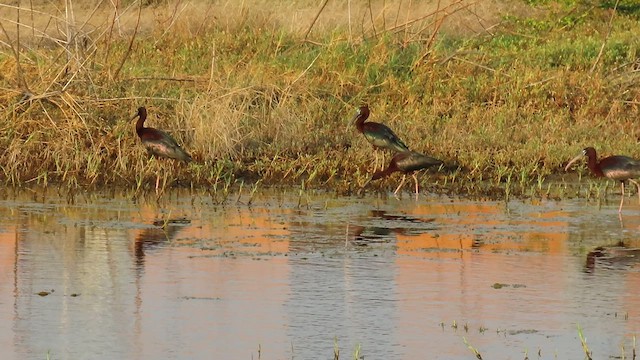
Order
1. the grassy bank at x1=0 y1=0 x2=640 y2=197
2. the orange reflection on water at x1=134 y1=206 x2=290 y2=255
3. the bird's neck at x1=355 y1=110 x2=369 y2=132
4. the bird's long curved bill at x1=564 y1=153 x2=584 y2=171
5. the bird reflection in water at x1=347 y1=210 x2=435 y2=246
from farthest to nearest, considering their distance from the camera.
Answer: the bird's neck at x1=355 y1=110 x2=369 y2=132
the grassy bank at x1=0 y1=0 x2=640 y2=197
the bird's long curved bill at x1=564 y1=153 x2=584 y2=171
the bird reflection in water at x1=347 y1=210 x2=435 y2=246
the orange reflection on water at x1=134 y1=206 x2=290 y2=255

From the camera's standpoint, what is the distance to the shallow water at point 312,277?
7801 mm

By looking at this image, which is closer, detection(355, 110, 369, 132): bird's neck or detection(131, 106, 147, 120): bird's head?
detection(131, 106, 147, 120): bird's head

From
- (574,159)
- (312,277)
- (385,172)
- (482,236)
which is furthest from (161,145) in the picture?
(312,277)

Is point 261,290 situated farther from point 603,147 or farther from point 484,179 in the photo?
point 603,147

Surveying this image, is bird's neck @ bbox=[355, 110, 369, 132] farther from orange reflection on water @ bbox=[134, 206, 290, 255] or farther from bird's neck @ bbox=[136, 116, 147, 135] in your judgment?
orange reflection on water @ bbox=[134, 206, 290, 255]

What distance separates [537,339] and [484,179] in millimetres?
7212

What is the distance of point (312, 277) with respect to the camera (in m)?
9.73

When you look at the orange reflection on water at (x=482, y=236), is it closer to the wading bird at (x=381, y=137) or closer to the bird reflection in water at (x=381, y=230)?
the bird reflection in water at (x=381, y=230)

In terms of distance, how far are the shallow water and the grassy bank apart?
1.00 metres

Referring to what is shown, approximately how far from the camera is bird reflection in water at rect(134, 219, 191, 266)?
35.4 ft

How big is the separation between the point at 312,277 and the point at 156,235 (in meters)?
2.17

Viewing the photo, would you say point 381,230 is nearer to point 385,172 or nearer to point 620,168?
point 385,172

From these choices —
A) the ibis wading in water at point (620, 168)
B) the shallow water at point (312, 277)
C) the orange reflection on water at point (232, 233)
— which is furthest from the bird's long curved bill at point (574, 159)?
the orange reflection on water at point (232, 233)

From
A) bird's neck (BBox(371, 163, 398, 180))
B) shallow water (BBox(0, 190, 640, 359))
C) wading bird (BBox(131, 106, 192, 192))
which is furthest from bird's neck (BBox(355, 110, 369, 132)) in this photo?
wading bird (BBox(131, 106, 192, 192))
